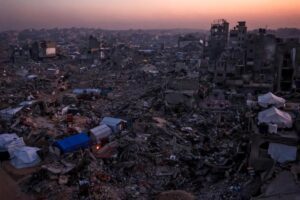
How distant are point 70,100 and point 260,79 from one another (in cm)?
1749

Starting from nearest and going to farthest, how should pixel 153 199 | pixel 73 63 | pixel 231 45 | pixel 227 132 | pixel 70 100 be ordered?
1. pixel 153 199
2. pixel 227 132
3. pixel 70 100
4. pixel 231 45
5. pixel 73 63

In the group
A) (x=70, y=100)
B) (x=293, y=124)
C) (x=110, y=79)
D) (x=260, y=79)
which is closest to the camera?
(x=293, y=124)

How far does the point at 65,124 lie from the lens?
2206 centimetres

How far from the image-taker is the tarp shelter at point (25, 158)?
639 inches

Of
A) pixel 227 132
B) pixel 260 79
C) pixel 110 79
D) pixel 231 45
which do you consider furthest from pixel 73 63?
pixel 227 132

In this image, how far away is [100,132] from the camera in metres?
18.8

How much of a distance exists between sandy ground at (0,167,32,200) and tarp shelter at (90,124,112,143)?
4.78 metres

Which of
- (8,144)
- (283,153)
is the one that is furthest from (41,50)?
(283,153)

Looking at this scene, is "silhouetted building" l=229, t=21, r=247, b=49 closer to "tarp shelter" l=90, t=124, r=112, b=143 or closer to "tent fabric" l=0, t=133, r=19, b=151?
"tarp shelter" l=90, t=124, r=112, b=143

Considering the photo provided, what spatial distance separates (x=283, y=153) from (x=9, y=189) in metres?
11.3

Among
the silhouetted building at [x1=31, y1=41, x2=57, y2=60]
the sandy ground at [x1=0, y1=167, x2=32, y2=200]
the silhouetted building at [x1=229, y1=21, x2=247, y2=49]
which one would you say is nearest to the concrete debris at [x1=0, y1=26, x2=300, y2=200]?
the sandy ground at [x1=0, y1=167, x2=32, y2=200]

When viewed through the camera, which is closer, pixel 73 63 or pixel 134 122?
pixel 134 122

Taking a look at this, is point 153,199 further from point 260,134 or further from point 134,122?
point 134,122

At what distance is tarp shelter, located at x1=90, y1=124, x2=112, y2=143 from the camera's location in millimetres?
18453
